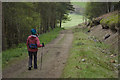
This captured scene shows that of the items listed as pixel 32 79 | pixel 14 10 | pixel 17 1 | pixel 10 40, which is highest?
pixel 17 1

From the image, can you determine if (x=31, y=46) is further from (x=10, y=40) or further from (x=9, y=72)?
(x=10, y=40)

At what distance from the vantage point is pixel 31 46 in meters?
8.98

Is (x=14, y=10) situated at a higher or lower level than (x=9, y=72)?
higher

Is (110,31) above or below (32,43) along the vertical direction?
above

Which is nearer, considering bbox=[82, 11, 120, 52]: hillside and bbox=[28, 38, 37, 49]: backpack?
bbox=[28, 38, 37, 49]: backpack

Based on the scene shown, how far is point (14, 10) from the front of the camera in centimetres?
2102

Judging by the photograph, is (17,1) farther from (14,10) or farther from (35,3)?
(35,3)

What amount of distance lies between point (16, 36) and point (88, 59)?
18591 millimetres

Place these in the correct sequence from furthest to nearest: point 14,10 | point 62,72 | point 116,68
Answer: point 14,10
point 116,68
point 62,72

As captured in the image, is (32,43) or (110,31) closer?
(32,43)

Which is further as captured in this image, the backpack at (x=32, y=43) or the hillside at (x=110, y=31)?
the hillside at (x=110, y=31)

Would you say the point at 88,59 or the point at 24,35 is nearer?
the point at 88,59

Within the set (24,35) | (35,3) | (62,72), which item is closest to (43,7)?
(35,3)

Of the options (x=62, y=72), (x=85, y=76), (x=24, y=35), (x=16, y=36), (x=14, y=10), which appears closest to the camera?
(x=85, y=76)
